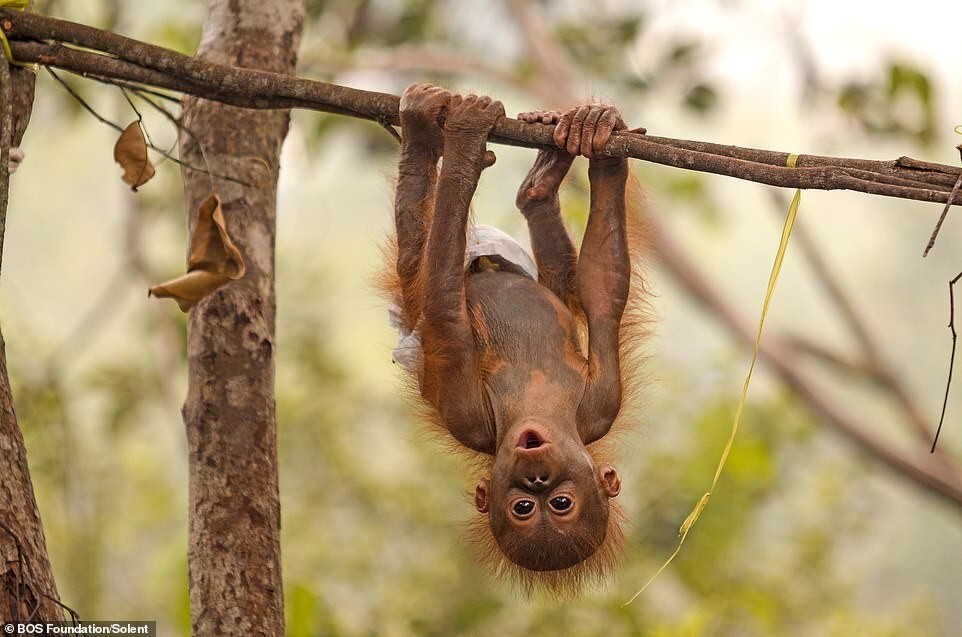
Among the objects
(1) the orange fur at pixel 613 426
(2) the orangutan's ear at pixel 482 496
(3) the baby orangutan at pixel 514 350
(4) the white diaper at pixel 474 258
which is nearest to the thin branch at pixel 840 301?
(1) the orange fur at pixel 613 426

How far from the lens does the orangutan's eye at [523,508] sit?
10.1ft

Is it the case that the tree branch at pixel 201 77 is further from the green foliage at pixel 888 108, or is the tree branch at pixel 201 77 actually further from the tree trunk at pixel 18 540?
the green foliage at pixel 888 108

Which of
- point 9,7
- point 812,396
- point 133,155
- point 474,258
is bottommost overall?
point 812,396

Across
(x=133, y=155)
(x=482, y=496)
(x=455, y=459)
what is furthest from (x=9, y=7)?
(x=455, y=459)

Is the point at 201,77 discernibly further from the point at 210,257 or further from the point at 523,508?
the point at 523,508

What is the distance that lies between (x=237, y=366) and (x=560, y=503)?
961 millimetres

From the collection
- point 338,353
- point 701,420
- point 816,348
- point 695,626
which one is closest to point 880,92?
point 816,348

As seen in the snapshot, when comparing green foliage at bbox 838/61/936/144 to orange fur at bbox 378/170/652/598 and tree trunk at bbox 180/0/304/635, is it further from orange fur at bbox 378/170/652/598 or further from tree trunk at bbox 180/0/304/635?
tree trunk at bbox 180/0/304/635

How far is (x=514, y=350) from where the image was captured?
130 inches

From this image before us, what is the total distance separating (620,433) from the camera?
3.56m

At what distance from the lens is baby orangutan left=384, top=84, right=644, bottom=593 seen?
9.61 ft

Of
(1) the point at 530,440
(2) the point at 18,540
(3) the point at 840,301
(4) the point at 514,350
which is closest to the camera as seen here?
(2) the point at 18,540

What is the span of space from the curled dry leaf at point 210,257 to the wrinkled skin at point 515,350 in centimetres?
50

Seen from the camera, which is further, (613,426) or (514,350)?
(613,426)
